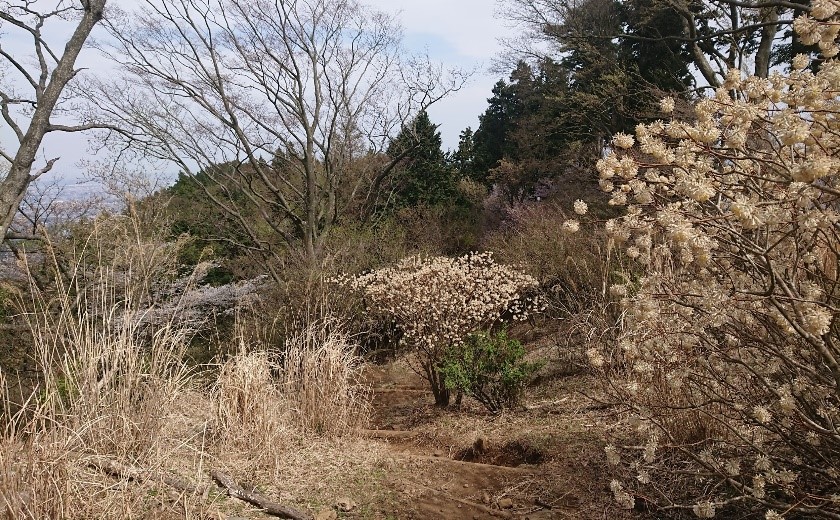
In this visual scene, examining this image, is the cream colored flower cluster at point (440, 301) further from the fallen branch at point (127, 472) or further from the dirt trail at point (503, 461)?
the fallen branch at point (127, 472)

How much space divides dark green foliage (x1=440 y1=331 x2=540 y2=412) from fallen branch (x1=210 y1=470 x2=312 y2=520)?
2.64 meters

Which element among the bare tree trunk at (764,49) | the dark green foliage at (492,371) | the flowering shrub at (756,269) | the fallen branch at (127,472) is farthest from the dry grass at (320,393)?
the bare tree trunk at (764,49)

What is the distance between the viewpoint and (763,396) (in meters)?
2.75

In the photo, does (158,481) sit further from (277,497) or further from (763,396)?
(763,396)

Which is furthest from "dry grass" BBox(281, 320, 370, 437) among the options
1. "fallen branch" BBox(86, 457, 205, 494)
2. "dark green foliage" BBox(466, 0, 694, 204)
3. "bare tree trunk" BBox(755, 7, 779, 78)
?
"bare tree trunk" BBox(755, 7, 779, 78)

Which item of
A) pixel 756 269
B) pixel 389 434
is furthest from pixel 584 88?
pixel 756 269

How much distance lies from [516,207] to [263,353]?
11042 millimetres

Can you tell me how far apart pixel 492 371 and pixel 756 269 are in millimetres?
3774

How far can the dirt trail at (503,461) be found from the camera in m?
3.52

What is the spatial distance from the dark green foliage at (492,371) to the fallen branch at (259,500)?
8.65 ft

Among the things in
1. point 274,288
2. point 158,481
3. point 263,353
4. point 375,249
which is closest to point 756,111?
point 158,481

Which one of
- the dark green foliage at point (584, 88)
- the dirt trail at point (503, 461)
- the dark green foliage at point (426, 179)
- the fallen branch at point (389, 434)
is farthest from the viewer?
the dark green foliage at point (426, 179)

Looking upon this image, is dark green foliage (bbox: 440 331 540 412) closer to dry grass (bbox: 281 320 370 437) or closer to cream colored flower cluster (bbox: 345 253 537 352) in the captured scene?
cream colored flower cluster (bbox: 345 253 537 352)

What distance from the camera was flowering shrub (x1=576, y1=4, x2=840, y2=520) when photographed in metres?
1.89
